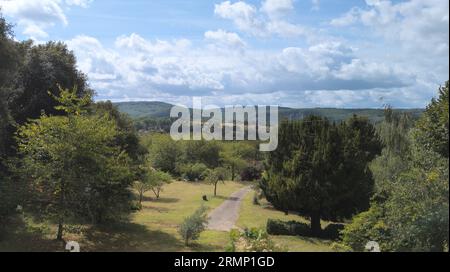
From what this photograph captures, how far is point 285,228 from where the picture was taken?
2744 centimetres

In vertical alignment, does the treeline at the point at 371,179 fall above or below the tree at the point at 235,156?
above

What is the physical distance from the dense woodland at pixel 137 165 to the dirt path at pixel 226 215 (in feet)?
12.0

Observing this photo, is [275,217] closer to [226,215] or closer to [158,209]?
[226,215]

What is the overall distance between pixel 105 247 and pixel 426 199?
14.4 meters

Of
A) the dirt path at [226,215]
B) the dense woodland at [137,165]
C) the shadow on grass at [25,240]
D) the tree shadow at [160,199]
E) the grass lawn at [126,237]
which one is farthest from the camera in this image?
the tree shadow at [160,199]

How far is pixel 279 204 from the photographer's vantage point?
31109 millimetres

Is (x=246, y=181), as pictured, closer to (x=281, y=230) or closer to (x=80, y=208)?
(x=281, y=230)

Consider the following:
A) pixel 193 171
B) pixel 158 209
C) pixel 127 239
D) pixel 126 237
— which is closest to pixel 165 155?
pixel 193 171

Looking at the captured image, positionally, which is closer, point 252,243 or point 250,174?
point 252,243

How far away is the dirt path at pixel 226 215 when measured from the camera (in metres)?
28.4

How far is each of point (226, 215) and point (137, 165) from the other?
910 centimetres

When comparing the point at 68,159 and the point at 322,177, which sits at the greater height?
the point at 68,159

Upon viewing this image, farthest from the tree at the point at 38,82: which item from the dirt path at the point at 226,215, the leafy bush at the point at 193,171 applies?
the leafy bush at the point at 193,171

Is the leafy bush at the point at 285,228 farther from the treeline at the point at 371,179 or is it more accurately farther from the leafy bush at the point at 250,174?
the leafy bush at the point at 250,174
